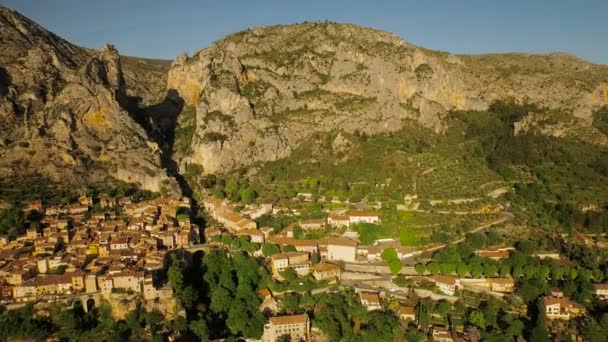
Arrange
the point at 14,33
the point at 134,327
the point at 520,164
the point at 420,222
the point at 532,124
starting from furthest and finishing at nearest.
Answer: the point at 14,33
the point at 532,124
the point at 520,164
the point at 420,222
the point at 134,327

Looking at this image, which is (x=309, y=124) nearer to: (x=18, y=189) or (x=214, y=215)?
(x=214, y=215)

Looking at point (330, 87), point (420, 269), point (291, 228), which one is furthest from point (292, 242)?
point (330, 87)

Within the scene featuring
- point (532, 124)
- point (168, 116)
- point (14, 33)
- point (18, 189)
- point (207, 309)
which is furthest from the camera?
point (168, 116)

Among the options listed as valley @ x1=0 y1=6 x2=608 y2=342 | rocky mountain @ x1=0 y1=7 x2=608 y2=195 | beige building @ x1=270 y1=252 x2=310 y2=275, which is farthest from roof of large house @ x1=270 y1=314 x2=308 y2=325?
rocky mountain @ x1=0 y1=7 x2=608 y2=195

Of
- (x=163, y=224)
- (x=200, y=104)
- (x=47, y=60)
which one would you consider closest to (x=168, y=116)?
(x=200, y=104)

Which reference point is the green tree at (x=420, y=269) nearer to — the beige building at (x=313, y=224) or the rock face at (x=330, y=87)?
the beige building at (x=313, y=224)

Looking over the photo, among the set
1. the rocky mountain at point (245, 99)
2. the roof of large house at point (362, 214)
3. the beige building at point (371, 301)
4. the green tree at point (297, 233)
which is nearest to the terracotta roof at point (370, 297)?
the beige building at point (371, 301)
